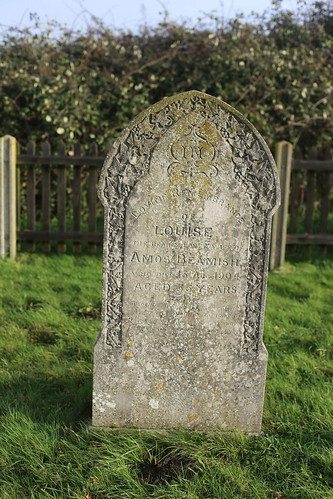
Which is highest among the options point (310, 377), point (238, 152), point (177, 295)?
point (238, 152)

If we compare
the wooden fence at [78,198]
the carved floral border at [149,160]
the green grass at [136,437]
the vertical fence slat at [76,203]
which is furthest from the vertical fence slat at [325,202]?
the carved floral border at [149,160]

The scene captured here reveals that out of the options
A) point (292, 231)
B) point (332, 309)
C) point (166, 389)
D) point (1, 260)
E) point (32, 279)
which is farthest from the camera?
point (292, 231)

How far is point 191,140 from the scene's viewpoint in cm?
307

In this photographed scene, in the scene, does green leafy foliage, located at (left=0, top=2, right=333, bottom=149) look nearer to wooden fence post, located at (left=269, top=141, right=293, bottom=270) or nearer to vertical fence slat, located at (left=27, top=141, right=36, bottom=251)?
vertical fence slat, located at (left=27, top=141, right=36, bottom=251)

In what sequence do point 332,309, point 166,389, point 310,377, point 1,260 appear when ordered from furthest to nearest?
point 1,260 < point 332,309 < point 310,377 < point 166,389

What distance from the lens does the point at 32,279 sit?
6.11 m

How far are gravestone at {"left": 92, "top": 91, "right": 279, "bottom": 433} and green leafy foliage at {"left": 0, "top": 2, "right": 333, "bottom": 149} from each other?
203 inches

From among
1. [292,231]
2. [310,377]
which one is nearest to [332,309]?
[310,377]

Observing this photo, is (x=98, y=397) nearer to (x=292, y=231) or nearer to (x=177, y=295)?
(x=177, y=295)

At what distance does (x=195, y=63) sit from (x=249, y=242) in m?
6.40

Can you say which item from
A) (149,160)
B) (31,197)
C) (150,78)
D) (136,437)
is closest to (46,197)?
(31,197)

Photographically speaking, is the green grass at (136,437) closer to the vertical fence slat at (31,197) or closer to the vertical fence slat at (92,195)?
the vertical fence slat at (92,195)

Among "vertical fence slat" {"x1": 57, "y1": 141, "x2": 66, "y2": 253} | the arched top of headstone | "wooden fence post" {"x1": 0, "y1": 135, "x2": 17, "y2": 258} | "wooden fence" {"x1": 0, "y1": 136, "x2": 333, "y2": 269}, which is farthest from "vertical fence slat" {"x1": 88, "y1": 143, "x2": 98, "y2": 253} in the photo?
the arched top of headstone

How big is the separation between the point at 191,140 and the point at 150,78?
6021mm
